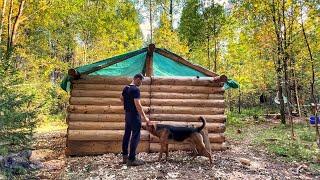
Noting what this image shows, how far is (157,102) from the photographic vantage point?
9258mm

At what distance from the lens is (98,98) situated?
8992 mm

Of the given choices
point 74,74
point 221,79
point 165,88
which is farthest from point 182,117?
point 74,74

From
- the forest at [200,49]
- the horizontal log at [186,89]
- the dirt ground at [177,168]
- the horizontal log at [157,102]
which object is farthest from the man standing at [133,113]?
the horizontal log at [186,89]

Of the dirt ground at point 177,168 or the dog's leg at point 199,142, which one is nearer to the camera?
the dirt ground at point 177,168

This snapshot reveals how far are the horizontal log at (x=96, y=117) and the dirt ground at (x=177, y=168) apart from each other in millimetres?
930

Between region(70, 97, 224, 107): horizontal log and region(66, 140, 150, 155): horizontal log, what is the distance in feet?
3.32

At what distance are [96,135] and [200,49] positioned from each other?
1563cm

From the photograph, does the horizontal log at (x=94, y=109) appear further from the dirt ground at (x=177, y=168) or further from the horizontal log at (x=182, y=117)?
the dirt ground at (x=177, y=168)

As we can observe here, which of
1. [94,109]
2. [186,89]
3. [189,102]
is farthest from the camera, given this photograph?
[186,89]

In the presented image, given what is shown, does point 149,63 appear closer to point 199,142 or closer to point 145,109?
point 145,109

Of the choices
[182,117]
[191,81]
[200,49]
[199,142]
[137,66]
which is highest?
[200,49]

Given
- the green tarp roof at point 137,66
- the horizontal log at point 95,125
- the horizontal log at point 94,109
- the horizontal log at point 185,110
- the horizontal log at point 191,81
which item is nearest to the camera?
the horizontal log at point 95,125

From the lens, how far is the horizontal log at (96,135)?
8562 millimetres

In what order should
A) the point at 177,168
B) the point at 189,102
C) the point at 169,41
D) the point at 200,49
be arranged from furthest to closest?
the point at 200,49 < the point at 169,41 < the point at 189,102 < the point at 177,168
